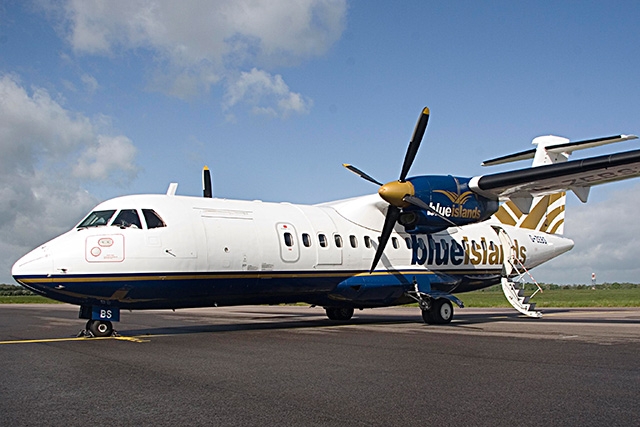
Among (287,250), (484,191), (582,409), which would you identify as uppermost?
(484,191)

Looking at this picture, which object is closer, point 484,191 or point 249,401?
point 249,401

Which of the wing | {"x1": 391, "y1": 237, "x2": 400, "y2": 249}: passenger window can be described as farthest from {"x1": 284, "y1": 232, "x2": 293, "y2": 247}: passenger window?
the wing

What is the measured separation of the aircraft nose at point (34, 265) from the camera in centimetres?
1212

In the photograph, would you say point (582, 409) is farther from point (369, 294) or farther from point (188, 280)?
point (369, 294)

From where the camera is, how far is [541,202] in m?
23.4

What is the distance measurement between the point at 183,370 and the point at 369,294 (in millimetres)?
9606

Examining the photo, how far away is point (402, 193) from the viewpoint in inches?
645

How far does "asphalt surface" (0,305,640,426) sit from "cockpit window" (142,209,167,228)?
2.61 metres

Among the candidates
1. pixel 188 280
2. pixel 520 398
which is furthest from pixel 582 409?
pixel 188 280

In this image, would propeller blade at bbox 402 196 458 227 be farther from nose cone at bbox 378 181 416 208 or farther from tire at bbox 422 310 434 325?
tire at bbox 422 310 434 325

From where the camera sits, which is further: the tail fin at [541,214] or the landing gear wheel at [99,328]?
the tail fin at [541,214]

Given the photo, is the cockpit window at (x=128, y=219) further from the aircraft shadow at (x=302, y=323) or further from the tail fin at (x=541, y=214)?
the tail fin at (x=541, y=214)

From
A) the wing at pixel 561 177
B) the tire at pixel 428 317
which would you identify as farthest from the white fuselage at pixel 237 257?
the wing at pixel 561 177

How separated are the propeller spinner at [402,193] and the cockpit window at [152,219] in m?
6.15
